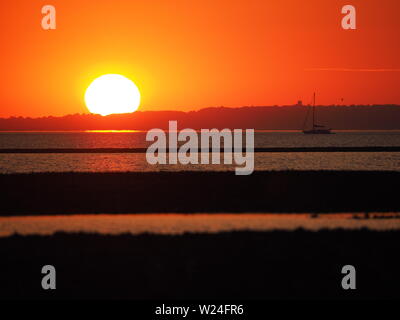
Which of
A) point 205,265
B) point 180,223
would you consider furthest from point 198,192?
point 205,265

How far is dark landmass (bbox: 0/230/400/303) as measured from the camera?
13.2 metres

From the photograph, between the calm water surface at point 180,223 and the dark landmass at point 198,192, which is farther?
the dark landmass at point 198,192

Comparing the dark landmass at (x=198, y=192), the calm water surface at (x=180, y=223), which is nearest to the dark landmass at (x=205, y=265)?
the calm water surface at (x=180, y=223)

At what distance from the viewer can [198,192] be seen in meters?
36.1

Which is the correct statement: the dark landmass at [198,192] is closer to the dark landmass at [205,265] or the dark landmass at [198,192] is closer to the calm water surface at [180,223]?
the calm water surface at [180,223]

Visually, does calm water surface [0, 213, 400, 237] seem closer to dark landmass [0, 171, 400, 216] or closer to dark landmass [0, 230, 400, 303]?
dark landmass [0, 171, 400, 216]

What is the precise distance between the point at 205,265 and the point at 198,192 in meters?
21.1

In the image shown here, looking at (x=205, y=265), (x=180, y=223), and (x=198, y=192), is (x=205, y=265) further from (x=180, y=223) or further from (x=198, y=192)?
(x=198, y=192)

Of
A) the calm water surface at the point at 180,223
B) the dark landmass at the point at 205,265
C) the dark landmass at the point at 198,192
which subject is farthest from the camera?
the dark landmass at the point at 198,192

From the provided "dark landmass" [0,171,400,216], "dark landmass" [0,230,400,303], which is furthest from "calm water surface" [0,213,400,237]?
"dark landmass" [0,230,400,303]

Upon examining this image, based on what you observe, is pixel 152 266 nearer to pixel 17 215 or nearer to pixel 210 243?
pixel 210 243

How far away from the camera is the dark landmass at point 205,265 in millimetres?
13164

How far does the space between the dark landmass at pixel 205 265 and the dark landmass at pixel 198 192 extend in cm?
1021
